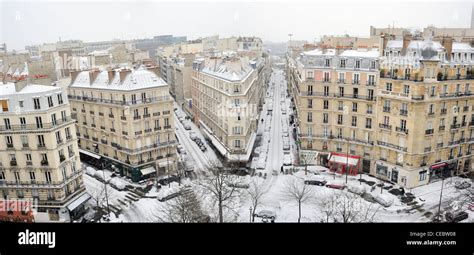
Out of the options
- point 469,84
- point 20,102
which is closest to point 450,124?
point 469,84

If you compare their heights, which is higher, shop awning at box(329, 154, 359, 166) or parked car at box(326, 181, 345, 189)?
shop awning at box(329, 154, 359, 166)

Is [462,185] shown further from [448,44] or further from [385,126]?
[448,44]

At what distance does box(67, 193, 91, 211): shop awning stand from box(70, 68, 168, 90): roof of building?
3.93 meters

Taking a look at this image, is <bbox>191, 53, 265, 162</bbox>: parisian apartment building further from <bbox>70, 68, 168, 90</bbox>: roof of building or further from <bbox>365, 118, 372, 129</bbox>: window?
<bbox>365, 118, 372, 129</bbox>: window

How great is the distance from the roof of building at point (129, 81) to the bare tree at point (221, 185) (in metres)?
3.77

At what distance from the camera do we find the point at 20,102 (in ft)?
30.8

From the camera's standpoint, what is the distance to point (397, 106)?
1228 centimetres

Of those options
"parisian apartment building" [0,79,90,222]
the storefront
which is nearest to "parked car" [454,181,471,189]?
the storefront

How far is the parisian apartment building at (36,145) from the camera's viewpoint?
9.41 m

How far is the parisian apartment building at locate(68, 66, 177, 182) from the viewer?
1295 centimetres

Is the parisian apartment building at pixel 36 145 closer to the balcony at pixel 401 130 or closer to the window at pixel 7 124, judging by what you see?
the window at pixel 7 124

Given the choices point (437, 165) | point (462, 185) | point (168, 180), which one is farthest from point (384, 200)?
point (168, 180)

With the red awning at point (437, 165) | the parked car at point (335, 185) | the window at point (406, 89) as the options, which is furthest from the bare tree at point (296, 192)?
the window at point (406, 89)
